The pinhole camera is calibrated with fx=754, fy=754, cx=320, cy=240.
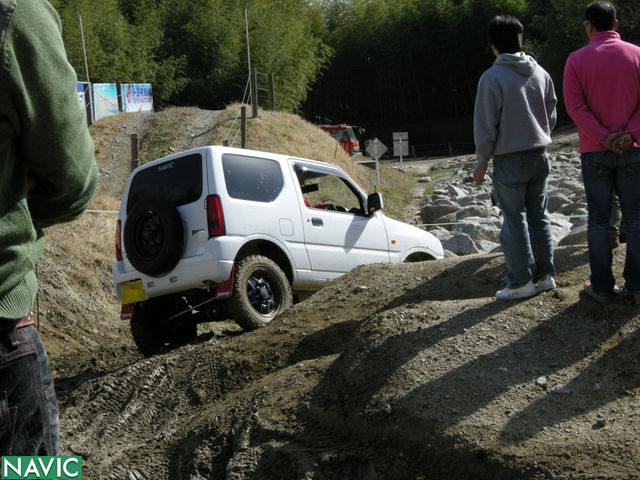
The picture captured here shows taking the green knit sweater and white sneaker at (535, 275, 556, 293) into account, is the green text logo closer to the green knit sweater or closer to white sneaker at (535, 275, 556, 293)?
the green knit sweater

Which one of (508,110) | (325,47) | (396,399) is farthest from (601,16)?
(325,47)

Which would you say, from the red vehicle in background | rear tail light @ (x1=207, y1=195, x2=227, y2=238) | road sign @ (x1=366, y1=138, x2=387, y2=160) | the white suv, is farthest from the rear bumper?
the red vehicle in background

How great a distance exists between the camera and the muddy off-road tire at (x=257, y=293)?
7672 mm

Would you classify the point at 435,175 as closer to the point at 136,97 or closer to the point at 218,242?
the point at 136,97

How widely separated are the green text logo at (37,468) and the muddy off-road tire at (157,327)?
19.6 feet

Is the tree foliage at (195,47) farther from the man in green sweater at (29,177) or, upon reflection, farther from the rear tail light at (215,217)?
the man in green sweater at (29,177)

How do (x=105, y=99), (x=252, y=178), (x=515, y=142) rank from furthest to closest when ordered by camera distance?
(x=105, y=99) → (x=252, y=178) → (x=515, y=142)

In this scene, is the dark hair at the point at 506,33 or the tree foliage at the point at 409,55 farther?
the tree foliage at the point at 409,55

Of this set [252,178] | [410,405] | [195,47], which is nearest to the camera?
[410,405]

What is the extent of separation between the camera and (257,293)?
7977mm

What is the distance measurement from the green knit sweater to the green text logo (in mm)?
448

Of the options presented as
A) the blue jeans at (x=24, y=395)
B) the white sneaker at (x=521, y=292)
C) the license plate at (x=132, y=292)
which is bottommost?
the license plate at (x=132, y=292)

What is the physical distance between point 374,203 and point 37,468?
7.49 metres

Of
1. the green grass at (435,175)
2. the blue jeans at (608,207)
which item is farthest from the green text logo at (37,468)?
the green grass at (435,175)
